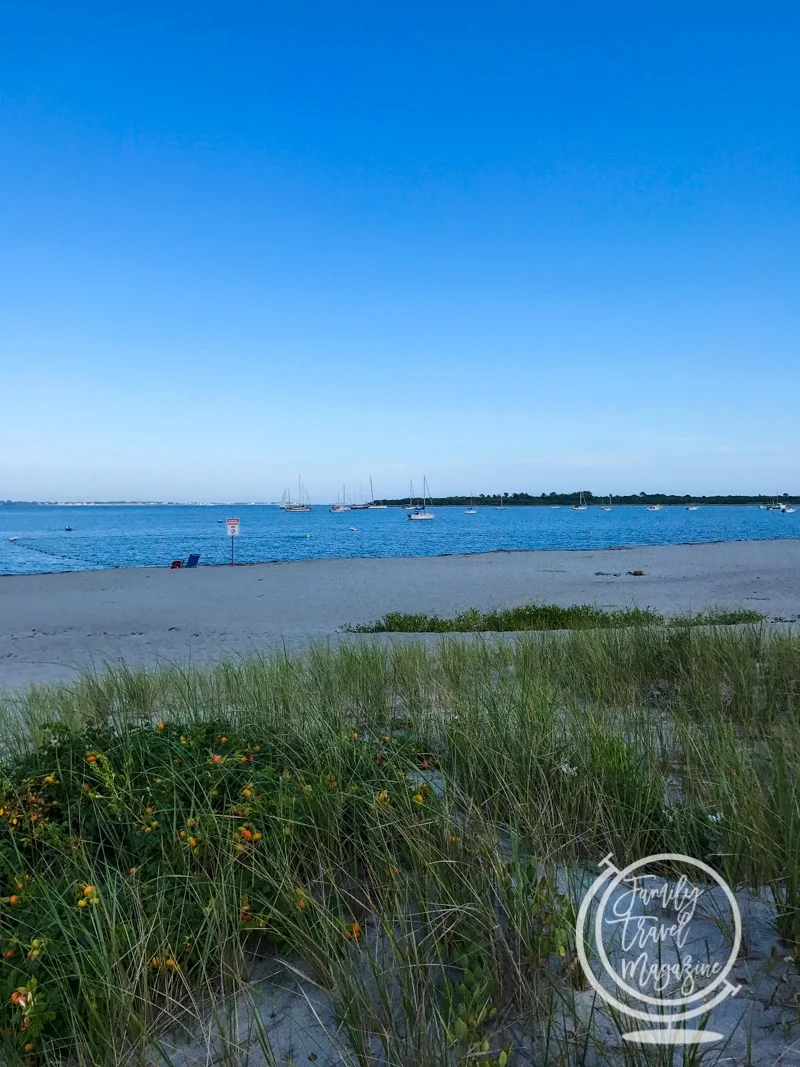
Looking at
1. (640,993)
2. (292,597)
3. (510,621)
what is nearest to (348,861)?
(640,993)

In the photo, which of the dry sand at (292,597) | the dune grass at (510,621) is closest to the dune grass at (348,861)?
the dry sand at (292,597)

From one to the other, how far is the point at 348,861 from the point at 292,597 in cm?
1748

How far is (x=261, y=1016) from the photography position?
6.89 ft

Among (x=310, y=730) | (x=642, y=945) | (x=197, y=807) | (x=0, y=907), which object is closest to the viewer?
(x=642, y=945)

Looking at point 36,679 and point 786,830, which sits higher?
point 786,830

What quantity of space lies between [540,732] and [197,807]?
5.56ft

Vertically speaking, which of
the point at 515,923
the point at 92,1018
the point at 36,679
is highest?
the point at 515,923

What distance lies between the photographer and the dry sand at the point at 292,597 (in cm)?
1177

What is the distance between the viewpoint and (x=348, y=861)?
8.91ft

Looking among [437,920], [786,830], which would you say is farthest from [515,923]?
[786,830]

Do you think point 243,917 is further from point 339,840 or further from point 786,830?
point 786,830

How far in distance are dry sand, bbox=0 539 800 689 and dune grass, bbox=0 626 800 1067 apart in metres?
5.33

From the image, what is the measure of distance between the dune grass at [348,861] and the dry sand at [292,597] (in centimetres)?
533

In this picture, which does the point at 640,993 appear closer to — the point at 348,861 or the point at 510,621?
the point at 348,861
